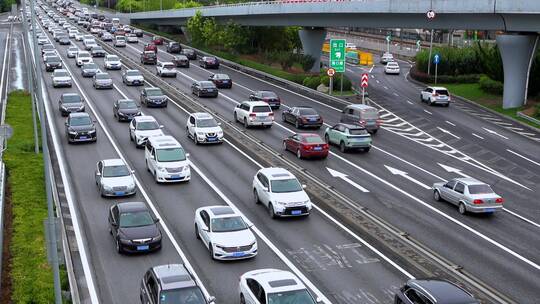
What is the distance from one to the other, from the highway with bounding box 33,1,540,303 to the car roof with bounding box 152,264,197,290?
220 centimetres

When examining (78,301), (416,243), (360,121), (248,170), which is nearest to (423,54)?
(360,121)

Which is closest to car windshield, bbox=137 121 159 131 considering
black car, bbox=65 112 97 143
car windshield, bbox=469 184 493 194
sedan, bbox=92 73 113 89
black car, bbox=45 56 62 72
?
black car, bbox=65 112 97 143

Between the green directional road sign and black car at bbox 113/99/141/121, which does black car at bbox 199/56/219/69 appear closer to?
the green directional road sign

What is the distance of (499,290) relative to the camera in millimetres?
22672

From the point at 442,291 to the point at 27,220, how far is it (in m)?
16.1

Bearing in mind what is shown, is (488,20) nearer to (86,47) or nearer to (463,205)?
(463,205)

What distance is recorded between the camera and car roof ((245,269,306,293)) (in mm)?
18594

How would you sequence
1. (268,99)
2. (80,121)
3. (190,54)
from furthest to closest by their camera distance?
1. (190,54)
2. (268,99)
3. (80,121)

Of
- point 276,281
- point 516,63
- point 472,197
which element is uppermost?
point 516,63

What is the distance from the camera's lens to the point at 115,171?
103ft

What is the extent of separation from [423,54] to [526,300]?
59.1m

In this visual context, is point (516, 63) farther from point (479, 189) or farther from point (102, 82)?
point (102, 82)

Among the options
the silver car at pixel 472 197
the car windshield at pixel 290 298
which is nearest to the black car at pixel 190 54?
the silver car at pixel 472 197

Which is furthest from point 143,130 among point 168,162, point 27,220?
point 27,220
